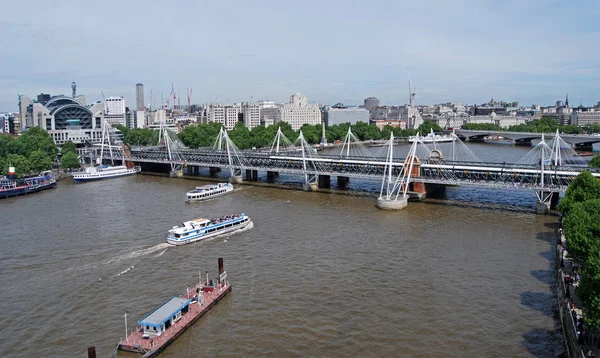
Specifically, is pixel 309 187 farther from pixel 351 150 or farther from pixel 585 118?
pixel 585 118

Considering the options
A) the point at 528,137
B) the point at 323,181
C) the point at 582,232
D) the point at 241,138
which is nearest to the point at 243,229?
the point at 323,181

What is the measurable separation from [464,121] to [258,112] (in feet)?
259

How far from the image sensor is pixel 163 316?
16797 millimetres

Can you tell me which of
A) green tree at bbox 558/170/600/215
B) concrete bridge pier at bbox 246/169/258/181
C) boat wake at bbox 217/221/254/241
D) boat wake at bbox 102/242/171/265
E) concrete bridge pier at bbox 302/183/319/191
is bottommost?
boat wake at bbox 102/242/171/265

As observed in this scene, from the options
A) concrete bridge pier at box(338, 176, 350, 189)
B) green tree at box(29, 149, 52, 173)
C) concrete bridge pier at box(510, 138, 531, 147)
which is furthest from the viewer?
concrete bridge pier at box(510, 138, 531, 147)

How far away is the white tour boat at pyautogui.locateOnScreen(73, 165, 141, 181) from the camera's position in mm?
53375

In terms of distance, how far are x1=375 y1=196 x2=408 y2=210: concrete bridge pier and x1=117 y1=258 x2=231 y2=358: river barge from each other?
1800 cm

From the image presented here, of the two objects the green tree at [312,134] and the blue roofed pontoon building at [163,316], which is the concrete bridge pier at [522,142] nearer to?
the green tree at [312,134]

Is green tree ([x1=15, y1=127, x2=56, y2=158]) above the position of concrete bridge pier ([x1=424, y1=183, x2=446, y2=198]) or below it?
above

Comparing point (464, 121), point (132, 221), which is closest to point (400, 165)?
point (132, 221)

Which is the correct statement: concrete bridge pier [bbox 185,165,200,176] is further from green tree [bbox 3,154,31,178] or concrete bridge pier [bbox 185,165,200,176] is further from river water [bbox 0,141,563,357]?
river water [bbox 0,141,563,357]

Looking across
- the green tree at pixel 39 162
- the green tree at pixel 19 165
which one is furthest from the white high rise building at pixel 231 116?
the green tree at pixel 19 165

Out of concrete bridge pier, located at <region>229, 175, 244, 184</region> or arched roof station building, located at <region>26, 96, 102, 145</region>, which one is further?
arched roof station building, located at <region>26, 96, 102, 145</region>

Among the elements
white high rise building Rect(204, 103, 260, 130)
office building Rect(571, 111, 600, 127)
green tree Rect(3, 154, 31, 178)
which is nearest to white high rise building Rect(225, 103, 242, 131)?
white high rise building Rect(204, 103, 260, 130)
